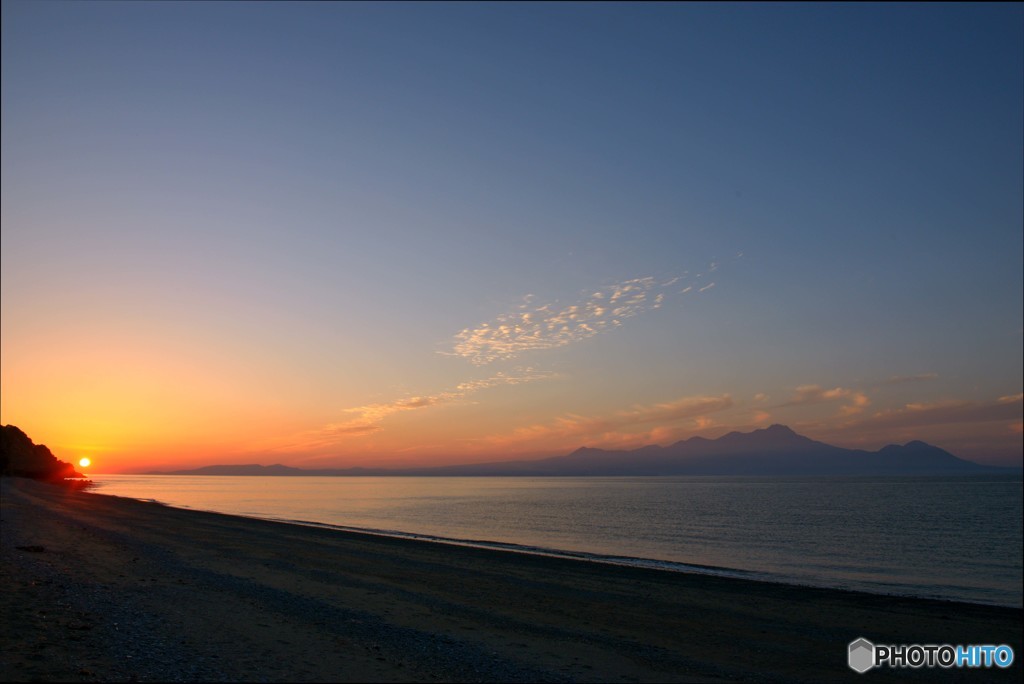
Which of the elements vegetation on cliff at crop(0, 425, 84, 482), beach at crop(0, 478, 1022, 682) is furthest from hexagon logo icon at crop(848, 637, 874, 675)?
vegetation on cliff at crop(0, 425, 84, 482)

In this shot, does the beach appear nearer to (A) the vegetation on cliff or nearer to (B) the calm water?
(B) the calm water

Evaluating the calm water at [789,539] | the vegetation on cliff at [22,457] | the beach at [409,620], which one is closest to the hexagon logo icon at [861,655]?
the beach at [409,620]

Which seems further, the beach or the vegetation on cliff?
the vegetation on cliff

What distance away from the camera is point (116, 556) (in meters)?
24.4

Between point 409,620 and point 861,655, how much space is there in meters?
12.0

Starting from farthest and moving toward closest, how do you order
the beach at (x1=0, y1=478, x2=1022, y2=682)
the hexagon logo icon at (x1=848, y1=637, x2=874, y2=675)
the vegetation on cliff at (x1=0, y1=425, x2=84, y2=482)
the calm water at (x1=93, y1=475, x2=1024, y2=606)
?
1. the vegetation on cliff at (x1=0, y1=425, x2=84, y2=482)
2. the calm water at (x1=93, y1=475, x2=1024, y2=606)
3. the hexagon logo icon at (x1=848, y1=637, x2=874, y2=675)
4. the beach at (x1=0, y1=478, x2=1022, y2=682)

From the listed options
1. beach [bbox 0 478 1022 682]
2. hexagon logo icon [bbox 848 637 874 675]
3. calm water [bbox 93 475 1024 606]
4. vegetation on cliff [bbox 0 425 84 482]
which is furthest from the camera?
vegetation on cliff [bbox 0 425 84 482]

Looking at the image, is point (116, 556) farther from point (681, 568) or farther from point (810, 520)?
point (810, 520)

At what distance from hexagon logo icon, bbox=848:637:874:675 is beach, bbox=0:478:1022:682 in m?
0.30

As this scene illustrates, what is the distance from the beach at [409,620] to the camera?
11.9 meters

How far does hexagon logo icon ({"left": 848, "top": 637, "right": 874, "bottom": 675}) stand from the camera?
15.7 m

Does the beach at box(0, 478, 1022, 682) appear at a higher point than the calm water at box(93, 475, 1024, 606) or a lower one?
higher

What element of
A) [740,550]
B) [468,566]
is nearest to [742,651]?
[468,566]

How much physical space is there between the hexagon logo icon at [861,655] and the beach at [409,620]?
30 centimetres
